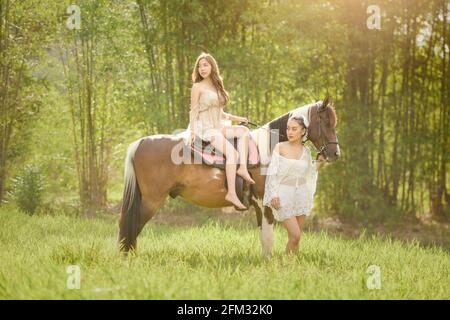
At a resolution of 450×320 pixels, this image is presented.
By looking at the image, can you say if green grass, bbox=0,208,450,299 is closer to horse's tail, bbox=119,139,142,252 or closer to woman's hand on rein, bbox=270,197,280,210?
horse's tail, bbox=119,139,142,252

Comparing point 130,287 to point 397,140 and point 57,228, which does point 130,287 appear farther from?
point 397,140

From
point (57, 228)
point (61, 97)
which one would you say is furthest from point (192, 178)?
point (61, 97)

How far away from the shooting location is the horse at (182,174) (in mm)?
4586

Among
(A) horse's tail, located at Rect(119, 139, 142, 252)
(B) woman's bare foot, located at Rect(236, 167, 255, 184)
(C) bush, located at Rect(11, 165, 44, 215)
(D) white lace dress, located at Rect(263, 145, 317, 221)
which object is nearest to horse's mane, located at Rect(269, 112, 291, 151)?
(D) white lace dress, located at Rect(263, 145, 317, 221)

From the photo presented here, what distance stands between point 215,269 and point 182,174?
1107 mm

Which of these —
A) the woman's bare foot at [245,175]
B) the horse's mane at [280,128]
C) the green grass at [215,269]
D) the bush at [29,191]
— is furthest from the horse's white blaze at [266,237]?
the bush at [29,191]

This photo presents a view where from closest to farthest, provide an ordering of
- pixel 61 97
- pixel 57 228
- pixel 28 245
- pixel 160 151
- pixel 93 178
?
pixel 160 151, pixel 28 245, pixel 57 228, pixel 93 178, pixel 61 97

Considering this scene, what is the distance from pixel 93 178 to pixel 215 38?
3342 mm

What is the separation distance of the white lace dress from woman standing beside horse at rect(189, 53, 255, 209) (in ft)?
0.97

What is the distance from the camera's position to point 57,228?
6559mm

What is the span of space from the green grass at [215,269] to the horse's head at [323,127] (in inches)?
39.6

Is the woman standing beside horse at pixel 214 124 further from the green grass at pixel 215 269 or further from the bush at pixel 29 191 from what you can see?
the bush at pixel 29 191

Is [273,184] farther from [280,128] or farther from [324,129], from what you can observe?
[324,129]

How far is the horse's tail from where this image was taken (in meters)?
4.56
